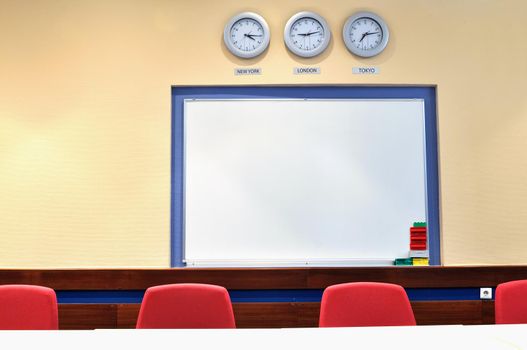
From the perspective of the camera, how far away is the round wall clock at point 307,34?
11.8 ft

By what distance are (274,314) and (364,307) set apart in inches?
48.8

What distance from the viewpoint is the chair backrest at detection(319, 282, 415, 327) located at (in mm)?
2328

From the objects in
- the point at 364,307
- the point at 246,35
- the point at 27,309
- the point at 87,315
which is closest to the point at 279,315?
the point at 364,307

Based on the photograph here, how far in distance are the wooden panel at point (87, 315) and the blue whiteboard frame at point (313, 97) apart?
0.66 m

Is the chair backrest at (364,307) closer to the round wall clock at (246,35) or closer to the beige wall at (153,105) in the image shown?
the beige wall at (153,105)

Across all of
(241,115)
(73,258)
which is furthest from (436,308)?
(73,258)

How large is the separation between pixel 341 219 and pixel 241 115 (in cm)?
104

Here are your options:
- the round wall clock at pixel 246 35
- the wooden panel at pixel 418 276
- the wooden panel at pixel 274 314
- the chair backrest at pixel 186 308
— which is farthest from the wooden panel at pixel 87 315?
the round wall clock at pixel 246 35

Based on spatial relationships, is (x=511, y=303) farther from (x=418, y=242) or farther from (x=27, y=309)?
(x=27, y=309)

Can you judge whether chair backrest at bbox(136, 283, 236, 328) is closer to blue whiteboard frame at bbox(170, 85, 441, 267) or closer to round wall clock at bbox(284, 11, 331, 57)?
blue whiteboard frame at bbox(170, 85, 441, 267)

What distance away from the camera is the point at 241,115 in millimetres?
3627

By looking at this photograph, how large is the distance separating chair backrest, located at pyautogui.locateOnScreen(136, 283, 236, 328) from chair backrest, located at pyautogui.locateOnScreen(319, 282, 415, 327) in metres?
0.46

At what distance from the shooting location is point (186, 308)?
7.63ft

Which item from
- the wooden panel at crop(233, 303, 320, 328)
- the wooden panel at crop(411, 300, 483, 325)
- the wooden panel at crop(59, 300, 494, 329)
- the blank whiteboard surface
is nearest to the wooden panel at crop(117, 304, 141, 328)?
the wooden panel at crop(59, 300, 494, 329)
